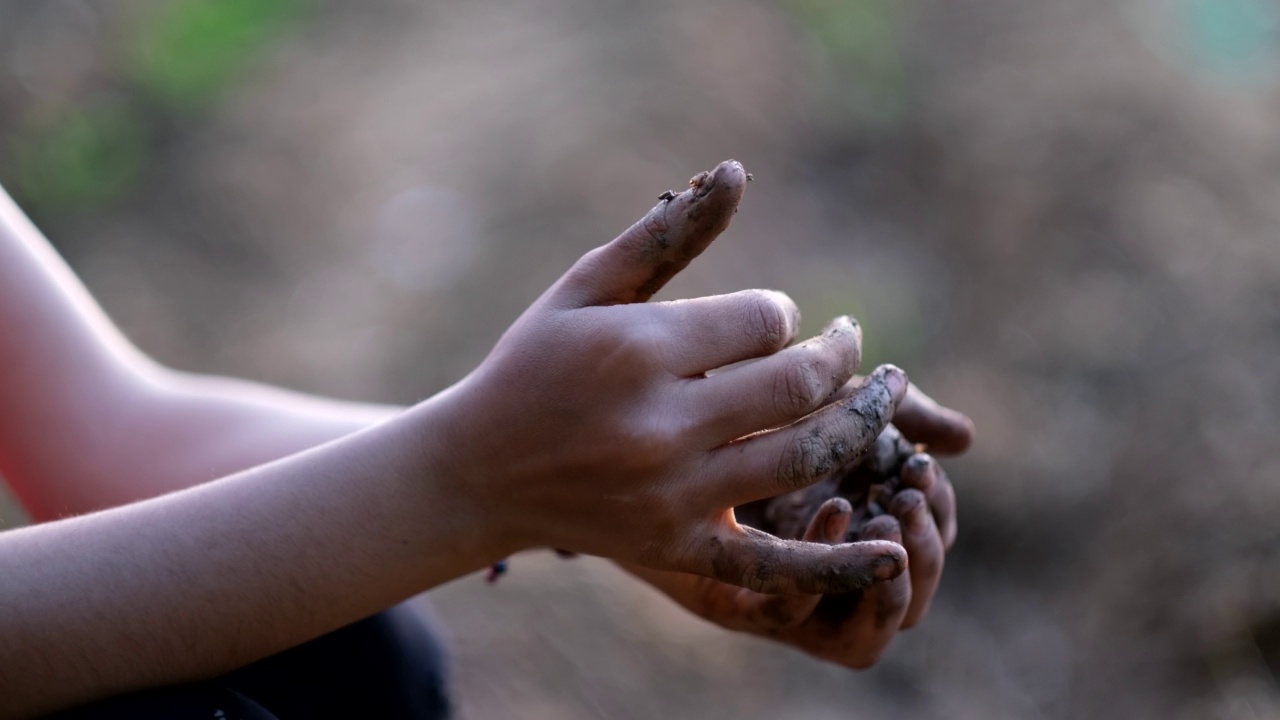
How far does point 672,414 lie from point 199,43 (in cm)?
507

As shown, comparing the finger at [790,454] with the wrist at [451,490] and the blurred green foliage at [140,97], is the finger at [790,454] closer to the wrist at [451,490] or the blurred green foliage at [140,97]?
the wrist at [451,490]

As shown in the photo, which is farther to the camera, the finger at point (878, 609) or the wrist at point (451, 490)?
the finger at point (878, 609)

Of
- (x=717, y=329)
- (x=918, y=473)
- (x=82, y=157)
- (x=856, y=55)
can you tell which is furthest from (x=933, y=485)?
(x=82, y=157)

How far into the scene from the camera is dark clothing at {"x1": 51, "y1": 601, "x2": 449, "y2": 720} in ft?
4.00

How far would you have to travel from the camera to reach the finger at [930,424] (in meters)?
1.56

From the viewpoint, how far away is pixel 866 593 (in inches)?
53.6

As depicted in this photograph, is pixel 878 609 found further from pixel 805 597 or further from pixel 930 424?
pixel 930 424

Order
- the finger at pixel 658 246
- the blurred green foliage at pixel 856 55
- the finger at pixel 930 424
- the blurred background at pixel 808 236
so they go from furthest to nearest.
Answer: the blurred green foliage at pixel 856 55
the blurred background at pixel 808 236
the finger at pixel 930 424
the finger at pixel 658 246

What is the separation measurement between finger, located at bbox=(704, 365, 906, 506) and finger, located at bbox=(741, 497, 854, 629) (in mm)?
125

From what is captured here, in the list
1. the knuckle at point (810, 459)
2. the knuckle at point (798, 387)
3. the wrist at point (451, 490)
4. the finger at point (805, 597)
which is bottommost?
the wrist at point (451, 490)

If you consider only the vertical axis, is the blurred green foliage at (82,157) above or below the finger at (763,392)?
below

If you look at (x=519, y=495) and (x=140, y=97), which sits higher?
(x=519, y=495)

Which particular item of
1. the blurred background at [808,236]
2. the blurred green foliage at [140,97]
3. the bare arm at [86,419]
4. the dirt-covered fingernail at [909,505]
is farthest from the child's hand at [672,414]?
the blurred green foliage at [140,97]

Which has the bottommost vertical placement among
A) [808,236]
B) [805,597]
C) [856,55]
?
[805,597]
